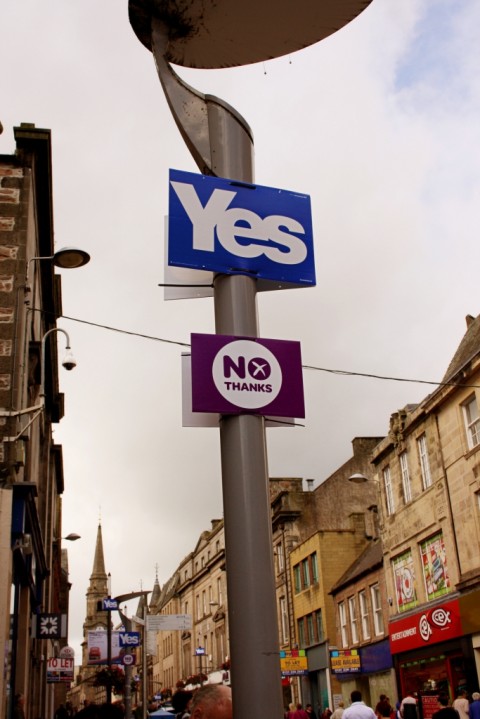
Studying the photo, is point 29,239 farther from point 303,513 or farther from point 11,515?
point 303,513

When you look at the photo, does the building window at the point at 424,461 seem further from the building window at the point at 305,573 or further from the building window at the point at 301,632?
the building window at the point at 301,632

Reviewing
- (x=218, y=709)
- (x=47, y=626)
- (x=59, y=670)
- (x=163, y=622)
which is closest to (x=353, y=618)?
(x=59, y=670)

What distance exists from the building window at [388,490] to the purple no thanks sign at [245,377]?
92.6 ft

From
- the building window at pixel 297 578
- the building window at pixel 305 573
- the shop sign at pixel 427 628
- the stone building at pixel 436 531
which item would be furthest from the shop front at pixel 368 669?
the building window at pixel 297 578

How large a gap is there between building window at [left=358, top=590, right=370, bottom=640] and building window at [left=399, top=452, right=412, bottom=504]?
7.38 meters

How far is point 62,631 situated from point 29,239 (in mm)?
10217

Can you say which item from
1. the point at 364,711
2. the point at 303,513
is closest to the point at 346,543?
the point at 303,513

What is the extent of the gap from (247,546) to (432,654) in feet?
84.9

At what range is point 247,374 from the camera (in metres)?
3.77

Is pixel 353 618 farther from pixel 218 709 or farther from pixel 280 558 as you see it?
pixel 218 709

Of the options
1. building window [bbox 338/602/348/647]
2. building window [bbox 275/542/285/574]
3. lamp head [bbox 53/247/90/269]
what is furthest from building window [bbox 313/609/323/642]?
lamp head [bbox 53/247/90/269]

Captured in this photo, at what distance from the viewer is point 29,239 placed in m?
16.6

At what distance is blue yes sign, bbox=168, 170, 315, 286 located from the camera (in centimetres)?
403

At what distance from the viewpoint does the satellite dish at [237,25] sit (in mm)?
4211
